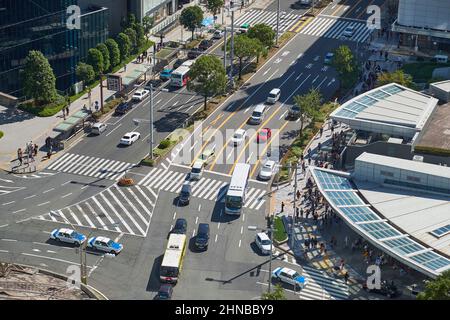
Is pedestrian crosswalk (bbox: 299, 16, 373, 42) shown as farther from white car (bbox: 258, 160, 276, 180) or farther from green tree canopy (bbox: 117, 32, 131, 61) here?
white car (bbox: 258, 160, 276, 180)

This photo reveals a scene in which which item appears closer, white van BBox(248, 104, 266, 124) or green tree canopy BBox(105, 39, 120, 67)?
white van BBox(248, 104, 266, 124)

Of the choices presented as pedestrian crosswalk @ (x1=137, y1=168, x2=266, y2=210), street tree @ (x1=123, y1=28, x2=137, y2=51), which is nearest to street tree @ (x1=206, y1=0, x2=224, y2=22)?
street tree @ (x1=123, y1=28, x2=137, y2=51)

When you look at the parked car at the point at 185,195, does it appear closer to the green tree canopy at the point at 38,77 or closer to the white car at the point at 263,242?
the white car at the point at 263,242

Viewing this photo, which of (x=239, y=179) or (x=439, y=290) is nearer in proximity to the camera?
(x=439, y=290)

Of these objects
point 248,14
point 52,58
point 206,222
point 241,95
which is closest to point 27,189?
point 206,222

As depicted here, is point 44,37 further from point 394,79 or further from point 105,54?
point 394,79

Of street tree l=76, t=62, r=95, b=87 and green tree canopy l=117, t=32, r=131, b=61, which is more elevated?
green tree canopy l=117, t=32, r=131, b=61

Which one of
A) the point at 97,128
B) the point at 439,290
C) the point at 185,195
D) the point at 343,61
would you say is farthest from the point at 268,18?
the point at 439,290
